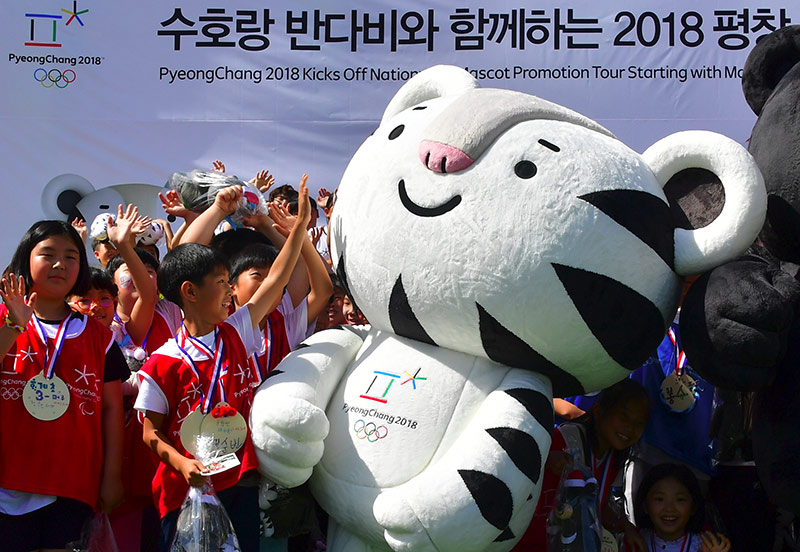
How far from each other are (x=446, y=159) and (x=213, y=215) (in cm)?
135

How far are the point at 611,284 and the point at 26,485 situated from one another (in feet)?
6.89

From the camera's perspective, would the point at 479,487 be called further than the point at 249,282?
No

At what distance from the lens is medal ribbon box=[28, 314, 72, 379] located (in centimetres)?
325

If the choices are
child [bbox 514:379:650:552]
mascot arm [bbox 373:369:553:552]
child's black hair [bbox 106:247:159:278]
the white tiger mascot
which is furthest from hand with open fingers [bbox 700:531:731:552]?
child's black hair [bbox 106:247:159:278]

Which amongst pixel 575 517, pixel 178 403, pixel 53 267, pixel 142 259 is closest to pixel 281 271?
pixel 178 403

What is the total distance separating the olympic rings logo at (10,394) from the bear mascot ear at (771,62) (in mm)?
2889

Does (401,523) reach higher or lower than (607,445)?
higher

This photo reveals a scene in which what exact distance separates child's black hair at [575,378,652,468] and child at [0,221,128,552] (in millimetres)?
1899

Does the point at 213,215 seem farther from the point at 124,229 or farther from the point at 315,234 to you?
the point at 315,234

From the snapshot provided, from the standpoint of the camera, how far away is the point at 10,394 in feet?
10.5

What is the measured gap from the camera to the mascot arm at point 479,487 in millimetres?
2844

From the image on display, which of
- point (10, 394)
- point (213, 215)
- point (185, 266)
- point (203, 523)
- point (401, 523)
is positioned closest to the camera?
point (401, 523)

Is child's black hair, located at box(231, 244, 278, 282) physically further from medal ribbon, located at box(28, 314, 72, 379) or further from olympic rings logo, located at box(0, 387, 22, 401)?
olympic rings logo, located at box(0, 387, 22, 401)

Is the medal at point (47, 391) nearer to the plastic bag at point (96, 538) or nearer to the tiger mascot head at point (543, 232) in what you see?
the plastic bag at point (96, 538)
